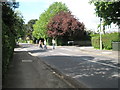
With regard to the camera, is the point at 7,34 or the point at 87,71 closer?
the point at 7,34

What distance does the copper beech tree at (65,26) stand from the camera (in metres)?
51.5

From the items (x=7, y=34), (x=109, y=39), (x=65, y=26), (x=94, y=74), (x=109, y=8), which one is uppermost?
(x=65, y=26)

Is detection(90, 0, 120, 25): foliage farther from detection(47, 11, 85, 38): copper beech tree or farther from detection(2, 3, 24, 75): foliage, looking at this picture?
detection(47, 11, 85, 38): copper beech tree

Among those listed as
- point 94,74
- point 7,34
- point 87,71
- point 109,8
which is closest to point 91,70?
point 87,71

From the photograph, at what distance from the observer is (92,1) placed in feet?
36.8

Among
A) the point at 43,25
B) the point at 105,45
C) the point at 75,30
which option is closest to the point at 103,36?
the point at 105,45

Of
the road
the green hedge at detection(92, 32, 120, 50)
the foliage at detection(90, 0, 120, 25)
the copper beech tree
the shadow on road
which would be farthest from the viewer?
the copper beech tree

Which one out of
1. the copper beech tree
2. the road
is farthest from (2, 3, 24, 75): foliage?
the copper beech tree

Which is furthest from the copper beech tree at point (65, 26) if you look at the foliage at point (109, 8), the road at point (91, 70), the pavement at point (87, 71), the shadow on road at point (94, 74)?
the foliage at point (109, 8)

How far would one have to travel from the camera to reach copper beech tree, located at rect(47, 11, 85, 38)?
51.5 metres

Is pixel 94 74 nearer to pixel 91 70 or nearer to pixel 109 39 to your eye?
pixel 91 70

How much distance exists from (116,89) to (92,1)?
534 centimetres

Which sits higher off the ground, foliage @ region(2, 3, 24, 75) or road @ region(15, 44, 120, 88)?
foliage @ region(2, 3, 24, 75)

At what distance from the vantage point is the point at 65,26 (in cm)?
5153
